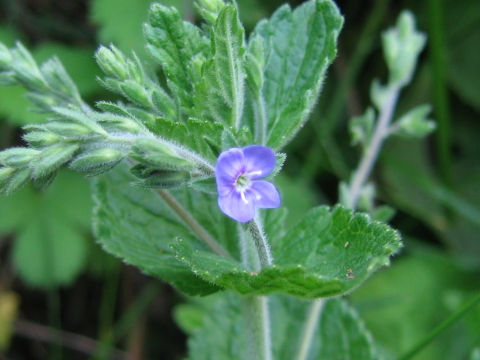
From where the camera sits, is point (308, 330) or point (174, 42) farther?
point (308, 330)

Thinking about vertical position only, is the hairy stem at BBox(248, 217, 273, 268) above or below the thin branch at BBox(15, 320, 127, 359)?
above

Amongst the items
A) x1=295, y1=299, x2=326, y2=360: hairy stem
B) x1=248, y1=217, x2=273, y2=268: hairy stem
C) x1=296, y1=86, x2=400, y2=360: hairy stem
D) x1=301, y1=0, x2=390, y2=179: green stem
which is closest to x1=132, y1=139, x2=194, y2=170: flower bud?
x1=248, y1=217, x2=273, y2=268: hairy stem

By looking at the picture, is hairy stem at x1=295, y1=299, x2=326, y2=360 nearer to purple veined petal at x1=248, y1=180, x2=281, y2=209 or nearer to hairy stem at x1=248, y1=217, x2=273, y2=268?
hairy stem at x1=248, y1=217, x2=273, y2=268

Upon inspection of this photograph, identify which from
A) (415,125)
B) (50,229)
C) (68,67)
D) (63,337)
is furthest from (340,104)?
(63,337)

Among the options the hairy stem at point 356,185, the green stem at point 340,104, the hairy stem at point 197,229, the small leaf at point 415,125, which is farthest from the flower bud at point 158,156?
the green stem at point 340,104

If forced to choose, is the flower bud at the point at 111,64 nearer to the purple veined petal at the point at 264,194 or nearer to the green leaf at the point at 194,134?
the green leaf at the point at 194,134

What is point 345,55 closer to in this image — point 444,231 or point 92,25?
point 444,231

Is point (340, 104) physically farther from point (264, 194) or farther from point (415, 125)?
point (264, 194)
